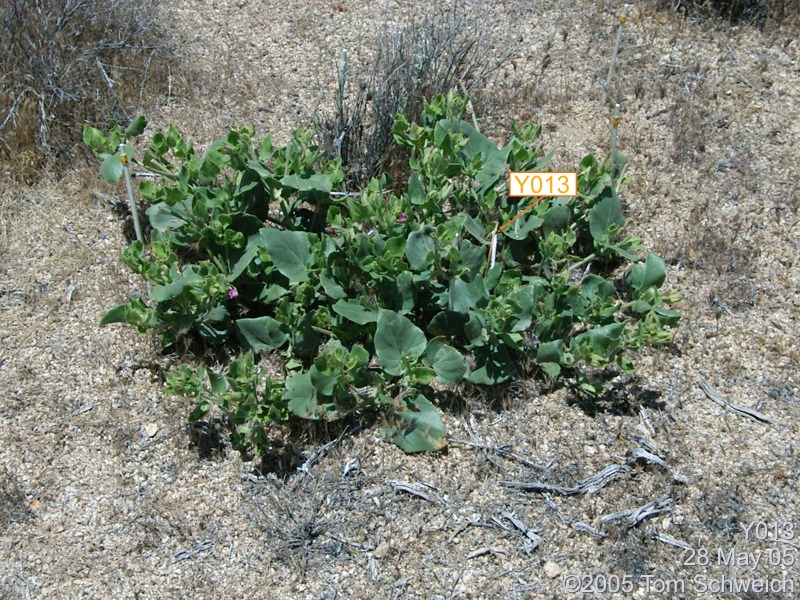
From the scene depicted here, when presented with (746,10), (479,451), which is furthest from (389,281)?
(746,10)

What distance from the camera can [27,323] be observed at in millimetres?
3590

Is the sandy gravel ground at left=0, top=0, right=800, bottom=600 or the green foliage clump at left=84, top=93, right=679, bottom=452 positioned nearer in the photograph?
the sandy gravel ground at left=0, top=0, right=800, bottom=600

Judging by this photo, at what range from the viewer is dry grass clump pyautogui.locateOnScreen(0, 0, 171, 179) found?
416cm

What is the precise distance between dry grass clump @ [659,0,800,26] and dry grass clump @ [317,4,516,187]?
41.6 inches

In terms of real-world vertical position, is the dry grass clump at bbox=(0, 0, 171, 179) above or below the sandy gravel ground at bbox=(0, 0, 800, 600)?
above

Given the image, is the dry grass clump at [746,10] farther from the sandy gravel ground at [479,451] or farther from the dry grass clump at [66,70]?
the dry grass clump at [66,70]

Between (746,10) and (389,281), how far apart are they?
2857 mm

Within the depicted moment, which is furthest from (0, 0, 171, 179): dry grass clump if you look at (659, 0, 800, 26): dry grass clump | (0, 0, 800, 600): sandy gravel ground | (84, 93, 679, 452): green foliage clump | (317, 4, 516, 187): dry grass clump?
(659, 0, 800, 26): dry grass clump

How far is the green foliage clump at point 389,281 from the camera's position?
310cm

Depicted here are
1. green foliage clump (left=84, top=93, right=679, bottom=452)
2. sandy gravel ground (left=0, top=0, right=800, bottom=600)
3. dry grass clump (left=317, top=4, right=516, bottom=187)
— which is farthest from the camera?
dry grass clump (left=317, top=4, right=516, bottom=187)

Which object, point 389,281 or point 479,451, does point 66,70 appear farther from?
point 479,451

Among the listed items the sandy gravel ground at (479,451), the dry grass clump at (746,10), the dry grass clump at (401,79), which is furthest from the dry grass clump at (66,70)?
the dry grass clump at (746,10)

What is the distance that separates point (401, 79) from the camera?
4199 millimetres

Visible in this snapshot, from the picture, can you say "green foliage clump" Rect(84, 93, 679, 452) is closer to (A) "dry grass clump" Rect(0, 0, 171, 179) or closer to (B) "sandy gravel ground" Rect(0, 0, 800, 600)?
(B) "sandy gravel ground" Rect(0, 0, 800, 600)
